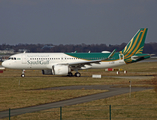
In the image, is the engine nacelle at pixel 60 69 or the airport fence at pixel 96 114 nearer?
the airport fence at pixel 96 114

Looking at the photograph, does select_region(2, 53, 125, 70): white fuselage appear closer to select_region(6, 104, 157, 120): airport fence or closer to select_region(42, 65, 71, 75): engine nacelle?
select_region(42, 65, 71, 75): engine nacelle

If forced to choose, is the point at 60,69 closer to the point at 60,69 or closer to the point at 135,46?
the point at 60,69

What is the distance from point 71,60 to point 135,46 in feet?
40.5

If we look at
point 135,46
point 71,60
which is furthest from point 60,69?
point 135,46

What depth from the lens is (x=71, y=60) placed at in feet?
161

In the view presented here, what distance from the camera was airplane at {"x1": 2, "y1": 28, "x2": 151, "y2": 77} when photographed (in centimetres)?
4709

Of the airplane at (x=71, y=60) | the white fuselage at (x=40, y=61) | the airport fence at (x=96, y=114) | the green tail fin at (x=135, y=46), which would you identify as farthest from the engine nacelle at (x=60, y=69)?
the airport fence at (x=96, y=114)

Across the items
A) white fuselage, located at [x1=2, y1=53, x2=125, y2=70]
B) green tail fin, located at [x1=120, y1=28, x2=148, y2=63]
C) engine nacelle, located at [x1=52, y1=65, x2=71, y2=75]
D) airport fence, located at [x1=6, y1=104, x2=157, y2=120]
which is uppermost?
green tail fin, located at [x1=120, y1=28, x2=148, y2=63]

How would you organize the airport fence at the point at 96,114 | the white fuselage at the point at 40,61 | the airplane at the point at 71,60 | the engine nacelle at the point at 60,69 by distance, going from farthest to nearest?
the white fuselage at the point at 40,61
the airplane at the point at 71,60
the engine nacelle at the point at 60,69
the airport fence at the point at 96,114

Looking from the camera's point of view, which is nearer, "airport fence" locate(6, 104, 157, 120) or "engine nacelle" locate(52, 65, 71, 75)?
"airport fence" locate(6, 104, 157, 120)

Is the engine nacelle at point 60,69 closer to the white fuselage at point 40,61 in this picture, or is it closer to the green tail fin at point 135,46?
the white fuselage at point 40,61

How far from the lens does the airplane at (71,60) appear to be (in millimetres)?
47094

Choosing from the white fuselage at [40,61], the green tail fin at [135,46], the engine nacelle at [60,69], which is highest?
the green tail fin at [135,46]

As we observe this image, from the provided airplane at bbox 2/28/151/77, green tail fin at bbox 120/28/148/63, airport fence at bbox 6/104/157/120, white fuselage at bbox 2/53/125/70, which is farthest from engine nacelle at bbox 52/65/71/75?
airport fence at bbox 6/104/157/120
